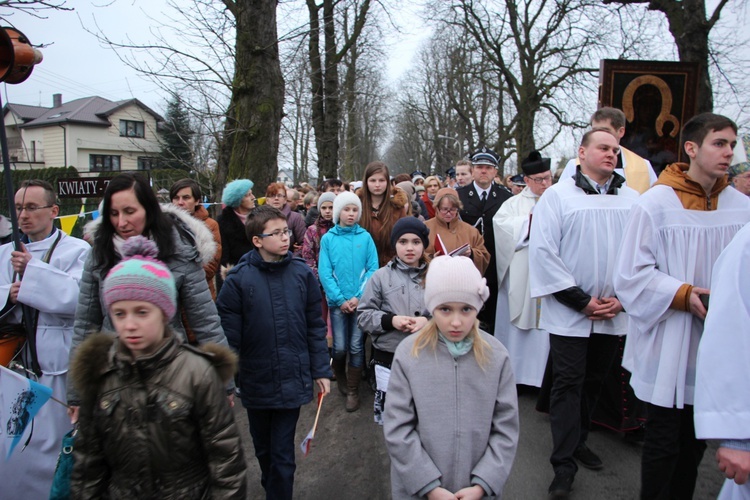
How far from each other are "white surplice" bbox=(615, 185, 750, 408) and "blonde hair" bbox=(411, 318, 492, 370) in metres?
1.11

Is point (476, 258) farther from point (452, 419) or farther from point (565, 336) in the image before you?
point (452, 419)

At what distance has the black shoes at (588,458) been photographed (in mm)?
3859

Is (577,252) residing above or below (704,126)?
below

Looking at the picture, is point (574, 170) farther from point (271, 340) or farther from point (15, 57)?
point (15, 57)

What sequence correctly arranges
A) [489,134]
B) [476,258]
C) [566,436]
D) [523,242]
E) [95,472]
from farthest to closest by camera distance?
[489,134]
[476,258]
[523,242]
[566,436]
[95,472]

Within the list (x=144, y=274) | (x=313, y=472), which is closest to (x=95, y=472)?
(x=144, y=274)

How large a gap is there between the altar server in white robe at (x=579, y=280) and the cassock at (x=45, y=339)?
312 cm

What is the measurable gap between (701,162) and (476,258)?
7.89 feet

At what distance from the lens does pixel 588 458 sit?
3889 millimetres

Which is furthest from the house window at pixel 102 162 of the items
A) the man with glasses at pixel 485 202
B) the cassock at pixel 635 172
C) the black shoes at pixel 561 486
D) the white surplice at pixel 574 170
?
the black shoes at pixel 561 486

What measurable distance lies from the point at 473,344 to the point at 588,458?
2.10 meters

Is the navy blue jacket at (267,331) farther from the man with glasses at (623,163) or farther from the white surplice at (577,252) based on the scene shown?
the man with glasses at (623,163)

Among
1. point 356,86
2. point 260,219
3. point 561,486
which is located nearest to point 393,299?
point 260,219

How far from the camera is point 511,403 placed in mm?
2436
